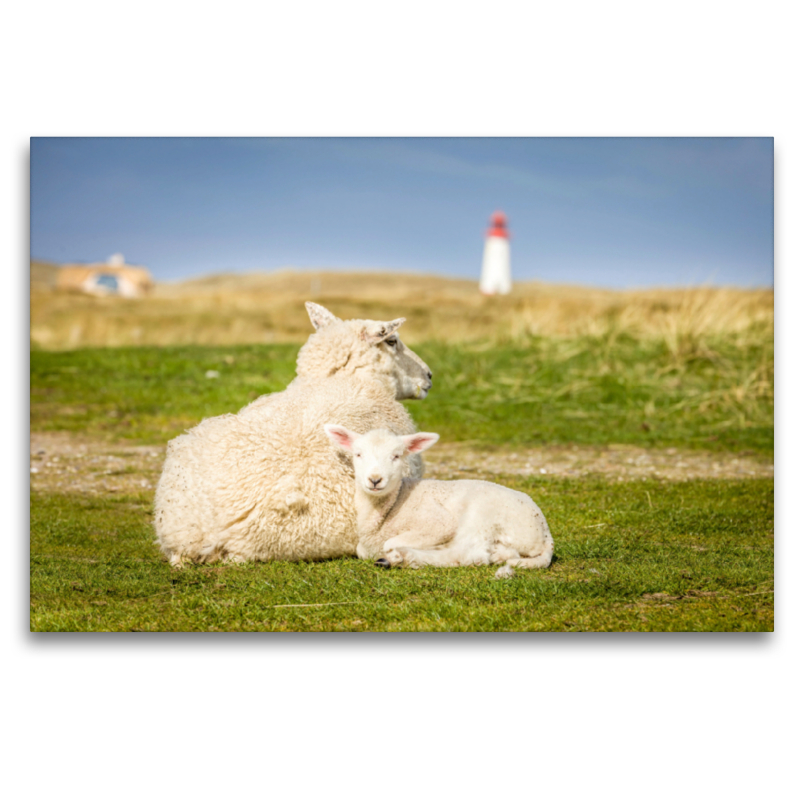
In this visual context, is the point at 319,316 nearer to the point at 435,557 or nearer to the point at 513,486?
the point at 435,557

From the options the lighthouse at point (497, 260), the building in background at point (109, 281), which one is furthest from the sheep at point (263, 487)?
the lighthouse at point (497, 260)

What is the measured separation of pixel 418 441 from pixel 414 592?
98cm

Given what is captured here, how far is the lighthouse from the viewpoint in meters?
22.2

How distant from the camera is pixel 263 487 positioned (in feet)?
21.4

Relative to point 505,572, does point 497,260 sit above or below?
above

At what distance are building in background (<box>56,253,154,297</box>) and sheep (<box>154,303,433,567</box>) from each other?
652 centimetres

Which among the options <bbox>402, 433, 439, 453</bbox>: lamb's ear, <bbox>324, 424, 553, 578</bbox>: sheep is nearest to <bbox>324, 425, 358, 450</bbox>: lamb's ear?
<bbox>324, 424, 553, 578</bbox>: sheep

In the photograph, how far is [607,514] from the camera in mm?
8805

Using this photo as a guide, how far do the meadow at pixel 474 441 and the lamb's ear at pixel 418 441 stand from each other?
2.65ft

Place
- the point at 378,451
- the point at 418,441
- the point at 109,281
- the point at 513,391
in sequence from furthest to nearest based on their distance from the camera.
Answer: the point at 109,281 < the point at 513,391 < the point at 418,441 < the point at 378,451

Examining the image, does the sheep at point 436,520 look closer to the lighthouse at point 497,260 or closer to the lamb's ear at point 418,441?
the lamb's ear at point 418,441

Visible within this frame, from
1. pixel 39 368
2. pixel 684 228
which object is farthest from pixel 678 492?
pixel 39 368

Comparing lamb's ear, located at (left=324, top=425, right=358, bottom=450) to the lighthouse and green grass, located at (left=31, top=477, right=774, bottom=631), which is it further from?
the lighthouse

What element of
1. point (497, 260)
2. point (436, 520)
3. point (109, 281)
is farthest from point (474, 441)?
point (497, 260)
